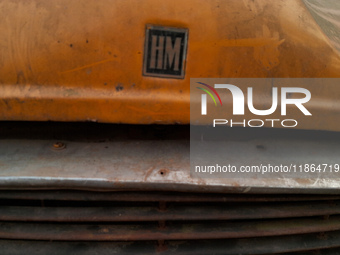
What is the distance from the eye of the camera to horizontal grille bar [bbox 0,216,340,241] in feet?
3.93

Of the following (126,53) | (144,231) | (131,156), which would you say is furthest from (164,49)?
(144,231)

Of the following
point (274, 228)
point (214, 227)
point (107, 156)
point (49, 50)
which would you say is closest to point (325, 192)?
point (274, 228)

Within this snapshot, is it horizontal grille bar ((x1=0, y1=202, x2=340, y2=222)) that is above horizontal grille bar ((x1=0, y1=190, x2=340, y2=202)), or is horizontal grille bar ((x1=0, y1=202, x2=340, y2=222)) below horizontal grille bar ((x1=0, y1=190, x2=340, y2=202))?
below

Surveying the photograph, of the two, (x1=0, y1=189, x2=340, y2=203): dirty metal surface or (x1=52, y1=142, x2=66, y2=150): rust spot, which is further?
(x1=52, y1=142, x2=66, y2=150): rust spot

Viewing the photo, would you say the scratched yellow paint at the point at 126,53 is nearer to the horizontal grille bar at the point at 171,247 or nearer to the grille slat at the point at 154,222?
the grille slat at the point at 154,222

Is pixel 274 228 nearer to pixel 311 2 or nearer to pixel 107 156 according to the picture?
pixel 107 156

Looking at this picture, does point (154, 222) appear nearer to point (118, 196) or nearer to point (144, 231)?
point (144, 231)

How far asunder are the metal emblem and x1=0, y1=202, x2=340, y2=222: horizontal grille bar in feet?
1.56

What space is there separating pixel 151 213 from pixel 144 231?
0.07 meters

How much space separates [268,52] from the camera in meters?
1.16

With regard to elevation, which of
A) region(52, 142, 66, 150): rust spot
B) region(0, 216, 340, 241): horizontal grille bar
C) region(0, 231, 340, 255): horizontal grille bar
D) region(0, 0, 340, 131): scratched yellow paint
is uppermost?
region(0, 0, 340, 131): scratched yellow paint

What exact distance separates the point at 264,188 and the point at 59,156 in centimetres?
71

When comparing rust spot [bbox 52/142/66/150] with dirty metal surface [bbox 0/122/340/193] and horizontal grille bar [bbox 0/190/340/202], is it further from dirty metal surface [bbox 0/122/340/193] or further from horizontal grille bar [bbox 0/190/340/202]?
horizontal grille bar [bbox 0/190/340/202]

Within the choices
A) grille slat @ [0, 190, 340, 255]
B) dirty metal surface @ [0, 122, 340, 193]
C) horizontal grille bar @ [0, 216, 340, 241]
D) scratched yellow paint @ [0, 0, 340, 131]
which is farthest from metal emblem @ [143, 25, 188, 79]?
horizontal grille bar @ [0, 216, 340, 241]
